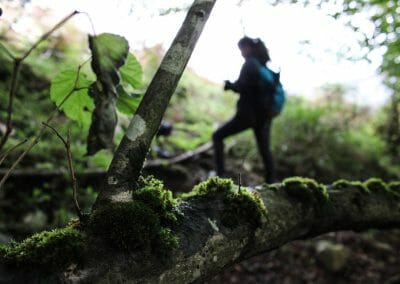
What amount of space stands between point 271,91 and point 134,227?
3.34 metres

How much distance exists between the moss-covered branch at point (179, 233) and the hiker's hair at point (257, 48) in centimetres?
247

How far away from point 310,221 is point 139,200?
1216mm

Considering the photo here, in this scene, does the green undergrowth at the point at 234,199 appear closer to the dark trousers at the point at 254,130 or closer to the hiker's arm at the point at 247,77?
the hiker's arm at the point at 247,77

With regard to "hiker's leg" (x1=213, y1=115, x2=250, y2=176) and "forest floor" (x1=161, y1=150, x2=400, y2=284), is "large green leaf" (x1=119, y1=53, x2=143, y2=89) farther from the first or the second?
"forest floor" (x1=161, y1=150, x2=400, y2=284)

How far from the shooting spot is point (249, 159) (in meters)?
7.09

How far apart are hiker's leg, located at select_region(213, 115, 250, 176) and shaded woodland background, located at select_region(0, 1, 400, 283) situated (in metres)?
→ 0.34

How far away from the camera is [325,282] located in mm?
5727

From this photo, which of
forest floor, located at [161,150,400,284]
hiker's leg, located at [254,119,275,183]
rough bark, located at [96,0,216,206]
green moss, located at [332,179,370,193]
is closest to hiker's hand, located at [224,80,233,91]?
hiker's leg, located at [254,119,275,183]

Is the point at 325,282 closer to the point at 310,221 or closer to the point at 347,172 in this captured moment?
the point at 347,172

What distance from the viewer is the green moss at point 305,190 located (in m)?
2.26

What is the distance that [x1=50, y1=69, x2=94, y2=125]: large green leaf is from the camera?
1678mm

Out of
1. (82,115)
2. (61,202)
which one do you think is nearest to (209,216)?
(82,115)

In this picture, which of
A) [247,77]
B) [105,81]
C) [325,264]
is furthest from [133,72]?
[325,264]

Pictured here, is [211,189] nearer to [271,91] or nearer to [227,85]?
[227,85]
